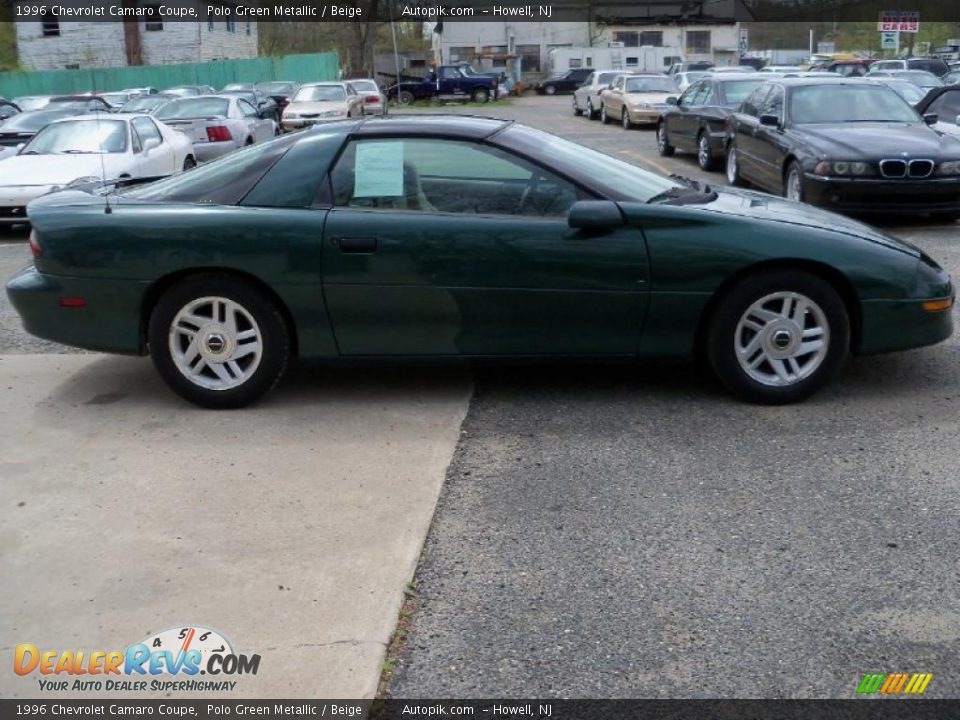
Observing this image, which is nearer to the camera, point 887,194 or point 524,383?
point 524,383

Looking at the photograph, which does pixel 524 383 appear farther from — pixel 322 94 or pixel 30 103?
pixel 30 103

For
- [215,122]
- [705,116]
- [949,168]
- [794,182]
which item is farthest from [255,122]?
[949,168]

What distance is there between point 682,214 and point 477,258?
1.05 meters

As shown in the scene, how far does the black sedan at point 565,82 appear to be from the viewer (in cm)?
5919

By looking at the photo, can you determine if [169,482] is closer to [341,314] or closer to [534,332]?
[341,314]

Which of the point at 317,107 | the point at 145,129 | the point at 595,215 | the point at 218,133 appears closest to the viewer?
the point at 595,215

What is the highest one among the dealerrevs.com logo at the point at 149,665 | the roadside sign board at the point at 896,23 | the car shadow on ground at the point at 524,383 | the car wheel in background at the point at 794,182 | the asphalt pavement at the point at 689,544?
the roadside sign board at the point at 896,23

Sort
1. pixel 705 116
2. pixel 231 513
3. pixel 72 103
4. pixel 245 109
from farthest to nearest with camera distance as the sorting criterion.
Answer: pixel 72 103 → pixel 245 109 → pixel 705 116 → pixel 231 513

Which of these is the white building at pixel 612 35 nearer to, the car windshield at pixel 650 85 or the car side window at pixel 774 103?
the car windshield at pixel 650 85

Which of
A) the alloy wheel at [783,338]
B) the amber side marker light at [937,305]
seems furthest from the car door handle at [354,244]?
the amber side marker light at [937,305]

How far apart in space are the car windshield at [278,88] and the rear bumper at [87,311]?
33.9m

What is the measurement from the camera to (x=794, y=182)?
11383mm

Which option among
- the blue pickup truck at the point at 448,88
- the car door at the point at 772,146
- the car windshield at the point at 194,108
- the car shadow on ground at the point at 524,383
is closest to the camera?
the car shadow on ground at the point at 524,383

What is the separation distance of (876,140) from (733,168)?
11.2 ft
